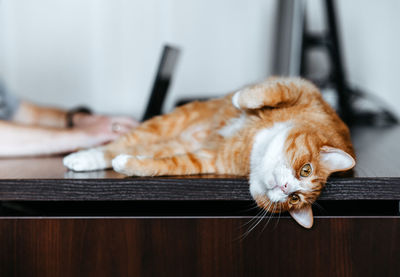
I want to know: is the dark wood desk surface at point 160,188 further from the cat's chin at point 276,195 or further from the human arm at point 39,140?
the human arm at point 39,140

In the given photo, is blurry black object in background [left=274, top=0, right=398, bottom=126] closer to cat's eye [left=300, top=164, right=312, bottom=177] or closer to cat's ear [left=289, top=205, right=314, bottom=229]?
cat's eye [left=300, top=164, right=312, bottom=177]

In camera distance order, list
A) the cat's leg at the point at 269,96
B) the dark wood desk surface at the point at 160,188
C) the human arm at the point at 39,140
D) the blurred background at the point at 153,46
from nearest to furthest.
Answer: the dark wood desk surface at the point at 160,188
the cat's leg at the point at 269,96
the human arm at the point at 39,140
the blurred background at the point at 153,46

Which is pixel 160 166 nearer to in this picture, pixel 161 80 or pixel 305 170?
pixel 305 170

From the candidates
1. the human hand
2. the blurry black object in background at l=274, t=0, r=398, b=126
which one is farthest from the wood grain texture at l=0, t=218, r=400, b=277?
the blurry black object in background at l=274, t=0, r=398, b=126

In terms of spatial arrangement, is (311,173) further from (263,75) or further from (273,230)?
(263,75)

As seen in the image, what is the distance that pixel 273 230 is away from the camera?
0.79 meters

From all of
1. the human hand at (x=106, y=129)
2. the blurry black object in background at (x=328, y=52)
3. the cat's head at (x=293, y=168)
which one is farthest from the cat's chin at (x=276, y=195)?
the blurry black object in background at (x=328, y=52)

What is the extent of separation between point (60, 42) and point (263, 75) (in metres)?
1.29

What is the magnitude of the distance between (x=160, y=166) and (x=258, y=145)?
26cm

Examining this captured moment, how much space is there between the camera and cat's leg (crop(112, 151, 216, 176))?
89 centimetres

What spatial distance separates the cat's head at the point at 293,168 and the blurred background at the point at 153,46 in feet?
5.48

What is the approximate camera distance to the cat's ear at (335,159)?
2.71 ft

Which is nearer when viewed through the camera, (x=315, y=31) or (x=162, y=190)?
(x=162, y=190)

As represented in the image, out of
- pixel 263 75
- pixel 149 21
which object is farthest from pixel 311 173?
pixel 149 21
